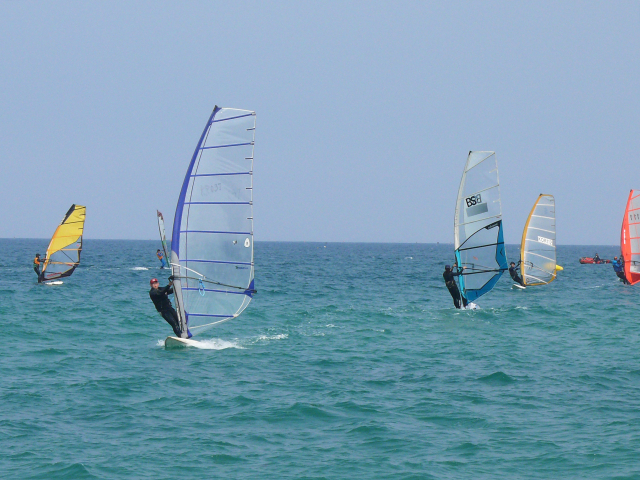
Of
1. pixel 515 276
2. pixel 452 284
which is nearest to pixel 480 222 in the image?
pixel 452 284

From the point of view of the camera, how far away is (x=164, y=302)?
17656mm

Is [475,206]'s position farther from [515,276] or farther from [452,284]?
[515,276]

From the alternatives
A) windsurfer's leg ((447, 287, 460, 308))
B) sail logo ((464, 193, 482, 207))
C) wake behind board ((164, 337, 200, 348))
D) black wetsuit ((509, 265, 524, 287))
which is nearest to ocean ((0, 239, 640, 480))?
wake behind board ((164, 337, 200, 348))

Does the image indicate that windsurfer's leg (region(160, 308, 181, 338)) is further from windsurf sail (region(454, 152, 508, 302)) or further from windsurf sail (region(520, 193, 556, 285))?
windsurf sail (region(520, 193, 556, 285))

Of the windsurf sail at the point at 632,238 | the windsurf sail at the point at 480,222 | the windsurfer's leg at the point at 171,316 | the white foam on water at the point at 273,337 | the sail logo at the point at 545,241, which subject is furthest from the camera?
the sail logo at the point at 545,241

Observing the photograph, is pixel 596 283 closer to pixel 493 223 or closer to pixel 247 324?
pixel 493 223

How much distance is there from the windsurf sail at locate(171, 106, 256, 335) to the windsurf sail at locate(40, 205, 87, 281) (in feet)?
73.3

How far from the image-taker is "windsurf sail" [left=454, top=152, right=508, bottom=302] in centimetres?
2561

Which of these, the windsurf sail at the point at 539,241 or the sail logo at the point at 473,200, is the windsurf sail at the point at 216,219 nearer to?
the sail logo at the point at 473,200

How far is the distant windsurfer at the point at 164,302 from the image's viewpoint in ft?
56.9

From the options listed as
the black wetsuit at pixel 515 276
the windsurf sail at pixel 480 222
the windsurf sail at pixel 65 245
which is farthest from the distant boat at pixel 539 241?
the windsurf sail at pixel 65 245

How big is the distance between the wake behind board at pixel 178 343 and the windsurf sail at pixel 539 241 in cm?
2457

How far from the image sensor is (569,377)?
15.0 metres

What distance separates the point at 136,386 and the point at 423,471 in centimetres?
660
